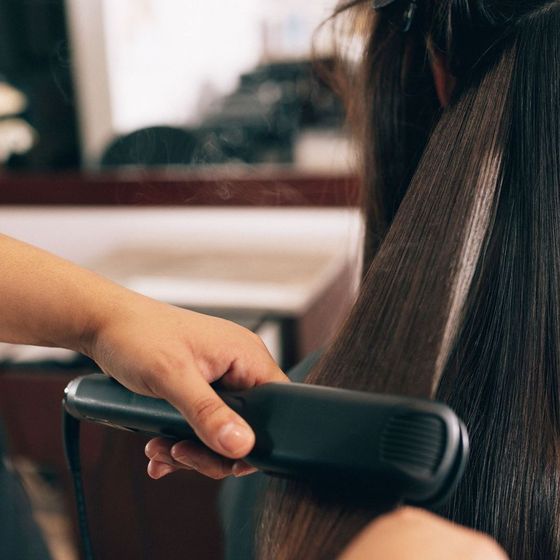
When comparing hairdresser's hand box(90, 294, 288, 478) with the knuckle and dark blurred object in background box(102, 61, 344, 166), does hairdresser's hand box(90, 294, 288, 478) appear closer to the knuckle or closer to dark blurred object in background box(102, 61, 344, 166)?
the knuckle

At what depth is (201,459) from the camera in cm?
52

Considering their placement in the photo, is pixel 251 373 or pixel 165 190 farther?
pixel 165 190

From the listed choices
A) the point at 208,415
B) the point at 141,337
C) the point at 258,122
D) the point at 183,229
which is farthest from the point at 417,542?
the point at 258,122

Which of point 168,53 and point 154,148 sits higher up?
point 168,53

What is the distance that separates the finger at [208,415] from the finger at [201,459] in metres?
0.05

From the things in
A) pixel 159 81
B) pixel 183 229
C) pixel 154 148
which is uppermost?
pixel 159 81

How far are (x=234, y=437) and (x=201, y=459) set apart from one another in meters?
0.11

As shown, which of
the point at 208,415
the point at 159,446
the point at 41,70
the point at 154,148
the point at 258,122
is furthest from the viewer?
the point at 258,122

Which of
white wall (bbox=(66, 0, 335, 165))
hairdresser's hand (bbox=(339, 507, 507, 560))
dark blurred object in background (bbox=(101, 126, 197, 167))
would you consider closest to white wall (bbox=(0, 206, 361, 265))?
dark blurred object in background (bbox=(101, 126, 197, 167))

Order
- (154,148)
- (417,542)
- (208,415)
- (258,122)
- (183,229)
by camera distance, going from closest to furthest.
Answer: (417,542) → (208,415) → (183,229) → (154,148) → (258,122)

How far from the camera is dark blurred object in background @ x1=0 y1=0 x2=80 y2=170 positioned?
1.90 metres

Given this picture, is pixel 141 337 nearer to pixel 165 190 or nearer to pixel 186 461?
pixel 186 461

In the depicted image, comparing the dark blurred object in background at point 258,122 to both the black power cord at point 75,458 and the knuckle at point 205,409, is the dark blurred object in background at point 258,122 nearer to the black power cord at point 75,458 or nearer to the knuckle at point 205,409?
the black power cord at point 75,458

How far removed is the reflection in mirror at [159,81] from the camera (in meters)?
1.92
